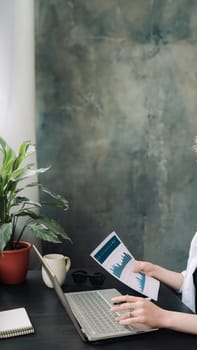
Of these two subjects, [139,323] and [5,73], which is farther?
[5,73]

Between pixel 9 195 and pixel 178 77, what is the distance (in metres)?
1.19

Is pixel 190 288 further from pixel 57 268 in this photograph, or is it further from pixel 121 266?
pixel 57 268

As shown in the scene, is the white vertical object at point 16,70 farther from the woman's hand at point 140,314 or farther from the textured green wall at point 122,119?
the woman's hand at point 140,314

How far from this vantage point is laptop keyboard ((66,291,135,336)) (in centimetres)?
117

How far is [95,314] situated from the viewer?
1.28 metres

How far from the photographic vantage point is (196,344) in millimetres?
1140

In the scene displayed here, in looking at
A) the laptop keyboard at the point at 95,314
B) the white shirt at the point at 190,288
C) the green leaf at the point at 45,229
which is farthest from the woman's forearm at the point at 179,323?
the green leaf at the point at 45,229

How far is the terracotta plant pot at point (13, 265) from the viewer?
61.4 inches

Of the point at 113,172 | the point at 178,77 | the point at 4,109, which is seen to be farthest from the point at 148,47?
the point at 4,109

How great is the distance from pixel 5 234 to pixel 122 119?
3.38ft

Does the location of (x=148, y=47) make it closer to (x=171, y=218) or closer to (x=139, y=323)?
(x=171, y=218)

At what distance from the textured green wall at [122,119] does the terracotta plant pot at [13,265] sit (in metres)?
0.58

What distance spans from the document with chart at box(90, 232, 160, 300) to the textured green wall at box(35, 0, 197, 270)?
0.65m

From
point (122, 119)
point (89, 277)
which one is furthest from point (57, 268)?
point (122, 119)
